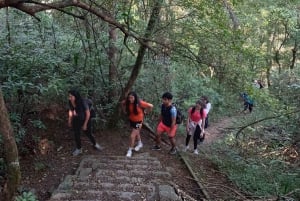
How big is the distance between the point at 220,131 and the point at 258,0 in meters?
5.85

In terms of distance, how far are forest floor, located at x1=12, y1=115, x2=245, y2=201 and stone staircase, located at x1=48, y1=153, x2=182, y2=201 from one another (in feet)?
1.47

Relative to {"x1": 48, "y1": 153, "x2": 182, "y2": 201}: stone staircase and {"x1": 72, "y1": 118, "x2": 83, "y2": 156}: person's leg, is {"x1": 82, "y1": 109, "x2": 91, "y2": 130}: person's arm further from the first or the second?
{"x1": 48, "y1": 153, "x2": 182, "y2": 201}: stone staircase

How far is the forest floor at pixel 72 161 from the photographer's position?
717cm

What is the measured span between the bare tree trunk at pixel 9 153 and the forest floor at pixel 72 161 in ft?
4.64

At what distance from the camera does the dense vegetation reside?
7922 millimetres

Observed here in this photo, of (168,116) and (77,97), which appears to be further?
(168,116)

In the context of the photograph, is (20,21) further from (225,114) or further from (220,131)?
(225,114)

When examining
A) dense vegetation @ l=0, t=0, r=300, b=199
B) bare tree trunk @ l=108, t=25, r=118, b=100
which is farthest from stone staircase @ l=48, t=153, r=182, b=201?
bare tree trunk @ l=108, t=25, r=118, b=100

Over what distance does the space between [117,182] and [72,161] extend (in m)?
2.25

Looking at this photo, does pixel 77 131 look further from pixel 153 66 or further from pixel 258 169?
pixel 258 169

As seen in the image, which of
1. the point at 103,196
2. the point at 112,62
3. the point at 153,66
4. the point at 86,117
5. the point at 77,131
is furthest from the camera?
the point at 153,66

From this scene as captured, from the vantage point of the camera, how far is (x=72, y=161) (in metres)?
8.51

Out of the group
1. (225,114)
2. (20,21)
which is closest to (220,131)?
(225,114)

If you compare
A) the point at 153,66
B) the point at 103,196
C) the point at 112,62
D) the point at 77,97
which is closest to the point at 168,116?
the point at 77,97
